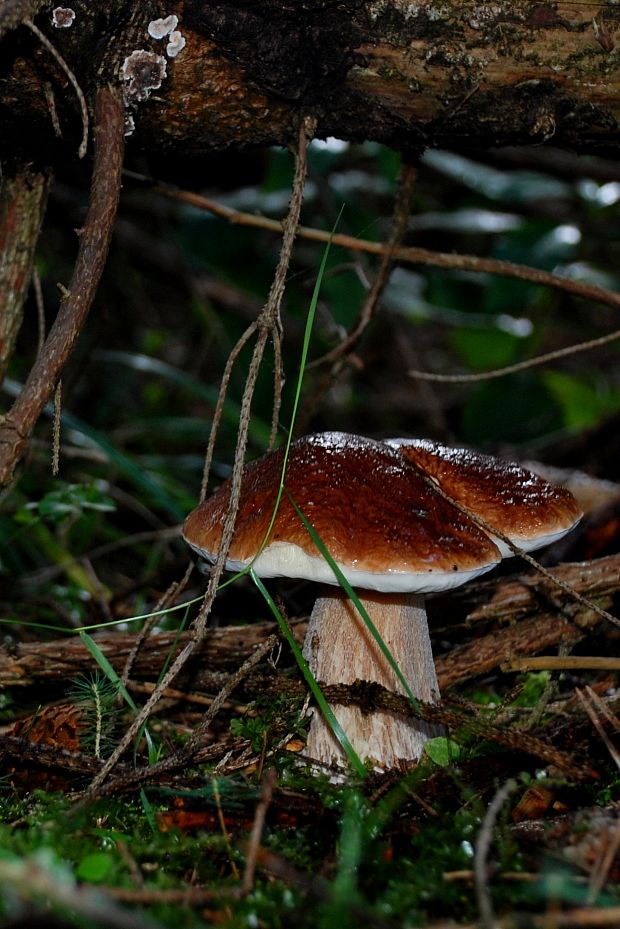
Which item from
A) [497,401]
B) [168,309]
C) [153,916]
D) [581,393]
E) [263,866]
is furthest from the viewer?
[168,309]

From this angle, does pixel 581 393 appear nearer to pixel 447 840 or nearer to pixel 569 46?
pixel 569 46

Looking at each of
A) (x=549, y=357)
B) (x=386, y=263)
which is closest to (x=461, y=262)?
(x=386, y=263)

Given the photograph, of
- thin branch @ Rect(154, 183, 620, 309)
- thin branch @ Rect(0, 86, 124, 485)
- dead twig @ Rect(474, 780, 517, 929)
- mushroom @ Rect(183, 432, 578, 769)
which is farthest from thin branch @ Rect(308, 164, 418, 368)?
dead twig @ Rect(474, 780, 517, 929)

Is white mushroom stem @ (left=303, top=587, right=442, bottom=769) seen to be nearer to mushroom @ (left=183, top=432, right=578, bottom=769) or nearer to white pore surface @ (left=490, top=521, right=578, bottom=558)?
mushroom @ (left=183, top=432, right=578, bottom=769)

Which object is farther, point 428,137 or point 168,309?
point 168,309

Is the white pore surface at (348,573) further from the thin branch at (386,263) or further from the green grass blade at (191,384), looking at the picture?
the green grass blade at (191,384)

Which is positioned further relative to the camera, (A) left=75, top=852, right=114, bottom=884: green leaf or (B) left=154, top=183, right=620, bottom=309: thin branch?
(B) left=154, top=183, right=620, bottom=309: thin branch

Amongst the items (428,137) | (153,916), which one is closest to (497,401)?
(428,137)
